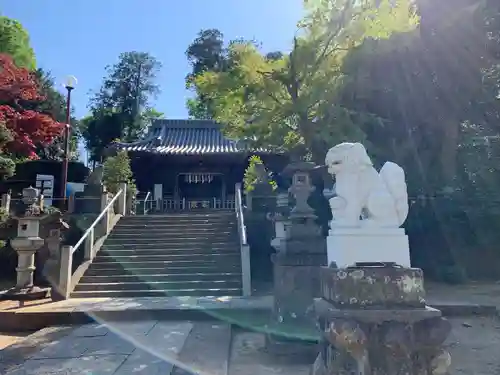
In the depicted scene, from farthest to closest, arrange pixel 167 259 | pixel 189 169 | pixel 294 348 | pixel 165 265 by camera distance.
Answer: pixel 189 169 < pixel 167 259 < pixel 165 265 < pixel 294 348

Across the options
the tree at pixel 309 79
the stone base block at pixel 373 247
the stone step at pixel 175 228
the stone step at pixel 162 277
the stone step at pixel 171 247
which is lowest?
the stone step at pixel 162 277

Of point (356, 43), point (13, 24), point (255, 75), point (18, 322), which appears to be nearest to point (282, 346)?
point (18, 322)

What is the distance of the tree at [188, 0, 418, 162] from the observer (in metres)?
10.1

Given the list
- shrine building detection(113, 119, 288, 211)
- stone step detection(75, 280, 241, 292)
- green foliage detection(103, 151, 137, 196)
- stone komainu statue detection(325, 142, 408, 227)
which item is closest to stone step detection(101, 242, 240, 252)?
stone step detection(75, 280, 241, 292)

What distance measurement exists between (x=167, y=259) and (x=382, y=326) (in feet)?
27.8

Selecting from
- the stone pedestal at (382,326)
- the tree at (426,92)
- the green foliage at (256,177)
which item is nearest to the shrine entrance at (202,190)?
the green foliage at (256,177)

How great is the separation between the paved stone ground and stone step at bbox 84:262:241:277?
10.6 ft

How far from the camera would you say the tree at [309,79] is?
10.1 metres

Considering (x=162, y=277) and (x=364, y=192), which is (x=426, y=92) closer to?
(x=162, y=277)

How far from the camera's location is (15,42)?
25719 millimetres

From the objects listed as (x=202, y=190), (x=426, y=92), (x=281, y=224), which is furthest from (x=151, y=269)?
(x=202, y=190)

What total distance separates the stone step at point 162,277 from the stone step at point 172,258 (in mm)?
781

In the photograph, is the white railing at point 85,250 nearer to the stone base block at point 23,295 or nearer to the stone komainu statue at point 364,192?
the stone base block at point 23,295

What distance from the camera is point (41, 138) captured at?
766 inches
